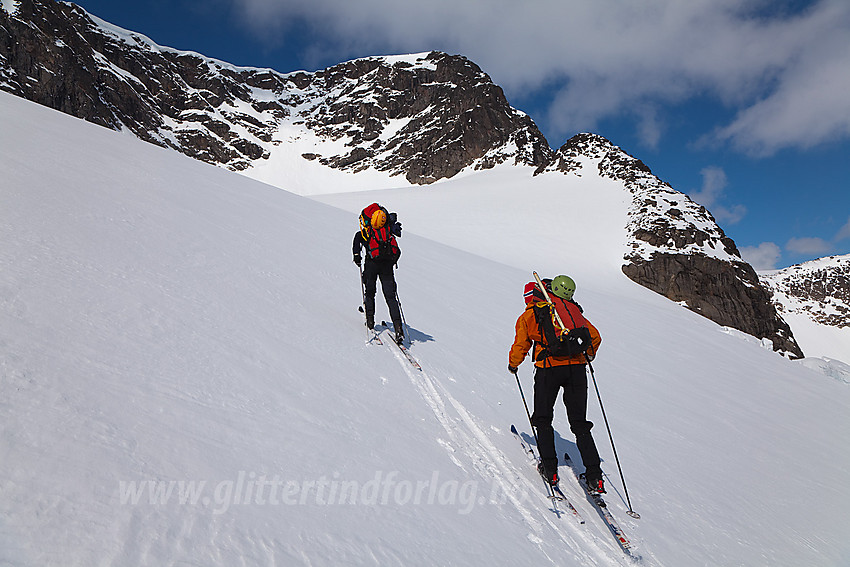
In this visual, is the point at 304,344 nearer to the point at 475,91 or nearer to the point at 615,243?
the point at 615,243

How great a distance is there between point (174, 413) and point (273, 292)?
3744mm

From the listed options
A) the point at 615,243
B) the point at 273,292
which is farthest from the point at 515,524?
the point at 615,243


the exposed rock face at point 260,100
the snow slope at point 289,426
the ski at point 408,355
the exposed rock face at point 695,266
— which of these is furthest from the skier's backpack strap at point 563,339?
the exposed rock face at point 260,100

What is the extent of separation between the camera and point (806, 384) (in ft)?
35.5

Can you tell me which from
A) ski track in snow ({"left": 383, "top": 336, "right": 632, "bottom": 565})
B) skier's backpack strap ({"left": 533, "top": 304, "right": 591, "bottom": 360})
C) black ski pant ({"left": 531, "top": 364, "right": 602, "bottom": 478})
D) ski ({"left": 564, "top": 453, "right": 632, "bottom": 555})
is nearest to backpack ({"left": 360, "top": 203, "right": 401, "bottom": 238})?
ski track in snow ({"left": 383, "top": 336, "right": 632, "bottom": 565})

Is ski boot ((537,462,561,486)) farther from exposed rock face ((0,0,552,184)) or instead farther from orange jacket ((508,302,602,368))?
exposed rock face ((0,0,552,184))

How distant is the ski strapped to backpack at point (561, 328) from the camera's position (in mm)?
3771

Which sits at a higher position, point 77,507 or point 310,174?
point 310,174

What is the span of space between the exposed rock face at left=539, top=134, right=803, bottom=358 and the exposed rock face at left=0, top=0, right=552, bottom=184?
37.6 meters

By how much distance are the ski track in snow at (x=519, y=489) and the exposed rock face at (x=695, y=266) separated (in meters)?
36.6

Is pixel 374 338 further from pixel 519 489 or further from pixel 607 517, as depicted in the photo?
pixel 607 517

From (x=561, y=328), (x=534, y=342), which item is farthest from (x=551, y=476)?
(x=561, y=328)

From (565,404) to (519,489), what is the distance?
84cm

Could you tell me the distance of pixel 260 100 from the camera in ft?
474
